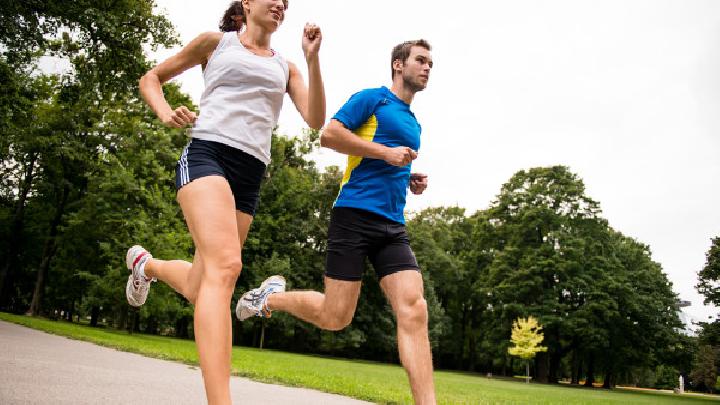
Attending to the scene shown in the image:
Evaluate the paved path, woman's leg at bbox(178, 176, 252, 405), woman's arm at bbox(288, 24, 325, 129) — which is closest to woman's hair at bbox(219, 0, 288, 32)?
woman's arm at bbox(288, 24, 325, 129)

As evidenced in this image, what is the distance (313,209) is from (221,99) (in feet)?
132

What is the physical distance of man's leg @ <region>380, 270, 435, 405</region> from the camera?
3230 millimetres

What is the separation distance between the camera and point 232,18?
3.59m

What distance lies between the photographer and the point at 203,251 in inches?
105

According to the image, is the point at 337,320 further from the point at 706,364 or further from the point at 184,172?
the point at 706,364

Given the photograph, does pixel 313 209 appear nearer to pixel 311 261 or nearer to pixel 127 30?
pixel 311 261

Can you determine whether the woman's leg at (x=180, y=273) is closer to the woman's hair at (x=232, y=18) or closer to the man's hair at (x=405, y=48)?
the woman's hair at (x=232, y=18)

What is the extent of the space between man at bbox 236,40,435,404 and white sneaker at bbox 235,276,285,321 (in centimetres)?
34

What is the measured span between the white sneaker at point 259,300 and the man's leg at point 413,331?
1177 millimetres

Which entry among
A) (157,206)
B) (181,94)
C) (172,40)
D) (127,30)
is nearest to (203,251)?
(127,30)

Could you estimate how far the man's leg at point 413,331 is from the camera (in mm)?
3230

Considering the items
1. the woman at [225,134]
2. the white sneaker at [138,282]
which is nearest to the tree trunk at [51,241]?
the white sneaker at [138,282]

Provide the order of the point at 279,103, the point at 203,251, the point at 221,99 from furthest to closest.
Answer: the point at 279,103 < the point at 221,99 < the point at 203,251

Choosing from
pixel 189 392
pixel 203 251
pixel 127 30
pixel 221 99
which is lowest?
pixel 189 392
